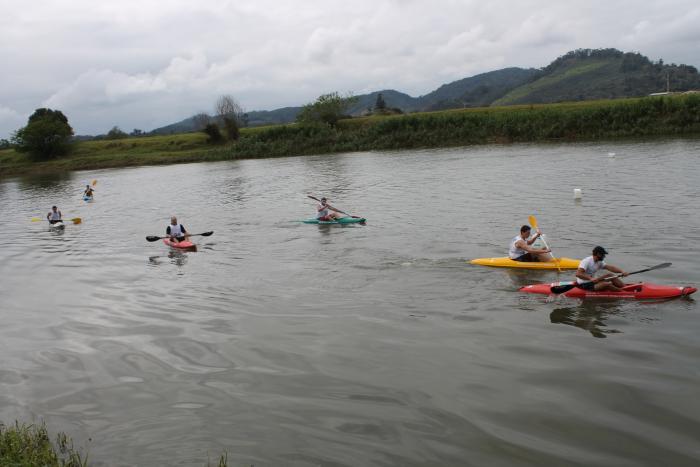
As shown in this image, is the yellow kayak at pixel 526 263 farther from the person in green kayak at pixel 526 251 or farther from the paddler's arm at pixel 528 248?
the paddler's arm at pixel 528 248

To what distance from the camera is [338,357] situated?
1086cm

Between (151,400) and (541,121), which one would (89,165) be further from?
(151,400)

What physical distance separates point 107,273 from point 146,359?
9.12m

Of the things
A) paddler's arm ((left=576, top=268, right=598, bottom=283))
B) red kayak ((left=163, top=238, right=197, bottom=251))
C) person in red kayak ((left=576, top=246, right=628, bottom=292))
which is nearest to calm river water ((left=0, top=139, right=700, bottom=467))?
person in red kayak ((left=576, top=246, right=628, bottom=292))

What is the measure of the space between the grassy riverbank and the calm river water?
35653 mm

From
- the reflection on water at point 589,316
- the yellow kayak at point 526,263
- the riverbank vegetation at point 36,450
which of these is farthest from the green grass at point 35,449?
the yellow kayak at point 526,263

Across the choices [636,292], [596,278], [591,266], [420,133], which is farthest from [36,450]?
[420,133]

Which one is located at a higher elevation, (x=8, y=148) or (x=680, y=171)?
(x=8, y=148)

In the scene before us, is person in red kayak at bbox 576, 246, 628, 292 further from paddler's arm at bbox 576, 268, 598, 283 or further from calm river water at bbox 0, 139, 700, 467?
calm river water at bbox 0, 139, 700, 467

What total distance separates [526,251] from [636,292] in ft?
12.8

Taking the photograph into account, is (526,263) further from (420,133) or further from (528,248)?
(420,133)

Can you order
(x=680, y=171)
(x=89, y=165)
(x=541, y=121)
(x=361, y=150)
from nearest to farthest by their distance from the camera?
(x=680, y=171), (x=541, y=121), (x=361, y=150), (x=89, y=165)

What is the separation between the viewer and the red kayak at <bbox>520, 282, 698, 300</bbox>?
12.7 metres

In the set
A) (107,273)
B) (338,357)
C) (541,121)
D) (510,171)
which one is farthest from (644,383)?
(541,121)
